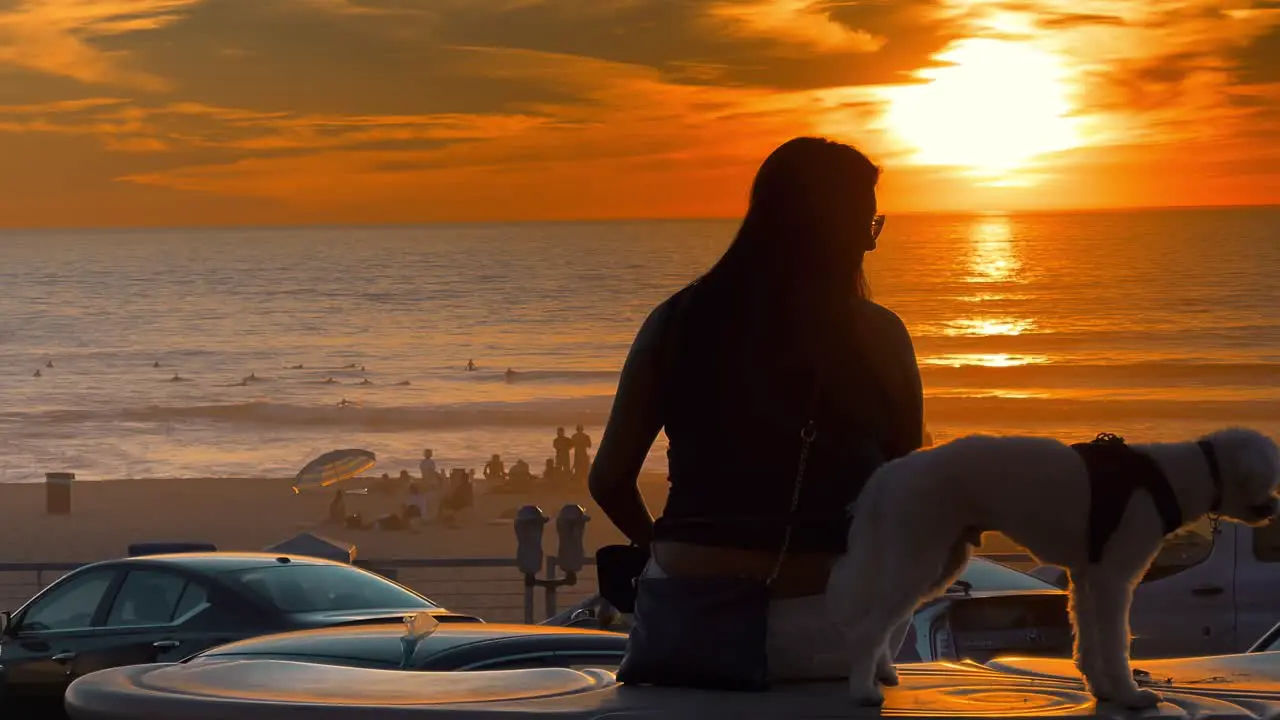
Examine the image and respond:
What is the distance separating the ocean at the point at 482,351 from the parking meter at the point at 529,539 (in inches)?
1193

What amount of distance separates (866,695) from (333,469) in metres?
35.7

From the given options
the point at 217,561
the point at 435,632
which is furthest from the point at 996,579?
the point at 435,632

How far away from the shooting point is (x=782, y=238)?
3.35 metres

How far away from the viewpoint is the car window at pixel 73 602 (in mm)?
10500

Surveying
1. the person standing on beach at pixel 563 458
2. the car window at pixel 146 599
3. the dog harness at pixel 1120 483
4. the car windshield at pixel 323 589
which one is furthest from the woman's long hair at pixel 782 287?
the person standing on beach at pixel 563 458

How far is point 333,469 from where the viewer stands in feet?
123

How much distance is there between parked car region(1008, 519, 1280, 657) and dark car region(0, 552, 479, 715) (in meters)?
5.40

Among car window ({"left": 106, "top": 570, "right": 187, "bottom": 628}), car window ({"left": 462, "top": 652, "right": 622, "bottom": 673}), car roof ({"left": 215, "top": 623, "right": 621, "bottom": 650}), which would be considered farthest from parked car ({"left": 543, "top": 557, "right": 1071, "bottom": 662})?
car window ({"left": 106, "top": 570, "right": 187, "bottom": 628})

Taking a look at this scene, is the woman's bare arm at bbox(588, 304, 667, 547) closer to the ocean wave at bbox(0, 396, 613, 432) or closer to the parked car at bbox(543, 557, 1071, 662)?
the parked car at bbox(543, 557, 1071, 662)

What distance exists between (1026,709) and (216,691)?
1.32m

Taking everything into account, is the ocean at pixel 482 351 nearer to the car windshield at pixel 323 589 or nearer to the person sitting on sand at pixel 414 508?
the person sitting on sand at pixel 414 508

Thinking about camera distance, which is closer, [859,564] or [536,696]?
[536,696]

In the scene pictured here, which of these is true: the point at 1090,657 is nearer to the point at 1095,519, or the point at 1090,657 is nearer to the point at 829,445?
the point at 1095,519

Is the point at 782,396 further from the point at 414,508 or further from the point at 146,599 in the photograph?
the point at 414,508
